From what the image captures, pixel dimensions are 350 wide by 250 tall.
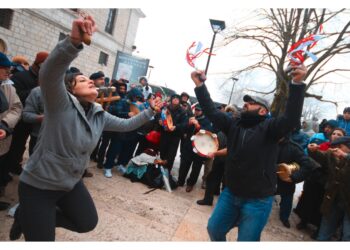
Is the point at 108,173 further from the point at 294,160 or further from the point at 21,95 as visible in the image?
the point at 294,160

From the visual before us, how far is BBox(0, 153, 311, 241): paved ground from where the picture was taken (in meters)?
3.43

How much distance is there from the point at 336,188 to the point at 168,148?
11.2ft

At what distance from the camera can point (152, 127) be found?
6.33m

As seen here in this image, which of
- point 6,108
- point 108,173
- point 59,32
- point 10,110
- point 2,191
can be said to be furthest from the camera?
point 59,32

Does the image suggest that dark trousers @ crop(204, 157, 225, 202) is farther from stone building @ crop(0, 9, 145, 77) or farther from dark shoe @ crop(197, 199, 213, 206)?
stone building @ crop(0, 9, 145, 77)

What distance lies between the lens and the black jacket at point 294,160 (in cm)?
399

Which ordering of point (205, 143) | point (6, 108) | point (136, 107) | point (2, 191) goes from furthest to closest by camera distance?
point (136, 107) < point (205, 143) < point (2, 191) < point (6, 108)

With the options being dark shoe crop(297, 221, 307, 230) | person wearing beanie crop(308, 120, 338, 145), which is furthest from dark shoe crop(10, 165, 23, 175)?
person wearing beanie crop(308, 120, 338, 145)

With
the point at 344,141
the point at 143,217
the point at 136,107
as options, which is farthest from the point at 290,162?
the point at 136,107

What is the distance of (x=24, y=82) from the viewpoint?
4301 mm

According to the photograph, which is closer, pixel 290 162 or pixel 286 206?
pixel 290 162

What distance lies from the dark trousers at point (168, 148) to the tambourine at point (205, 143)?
1.25 metres

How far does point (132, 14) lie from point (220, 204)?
26000mm

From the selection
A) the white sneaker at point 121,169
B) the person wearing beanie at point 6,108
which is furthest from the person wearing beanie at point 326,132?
the person wearing beanie at point 6,108
